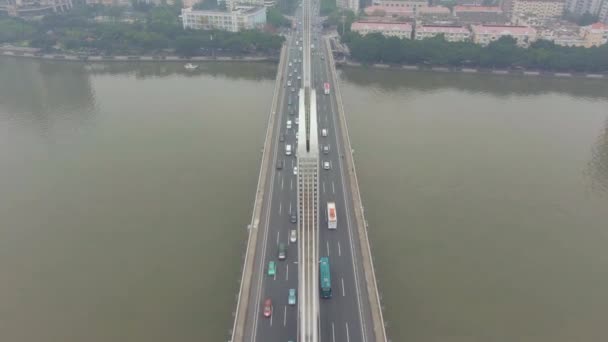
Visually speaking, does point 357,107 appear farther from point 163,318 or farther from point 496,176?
point 163,318

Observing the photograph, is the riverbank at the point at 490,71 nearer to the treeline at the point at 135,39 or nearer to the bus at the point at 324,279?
the treeline at the point at 135,39

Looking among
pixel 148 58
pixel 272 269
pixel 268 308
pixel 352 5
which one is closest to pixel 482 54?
pixel 352 5

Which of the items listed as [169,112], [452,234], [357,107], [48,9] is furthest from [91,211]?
[48,9]

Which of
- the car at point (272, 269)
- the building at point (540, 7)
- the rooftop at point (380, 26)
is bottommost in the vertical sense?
the car at point (272, 269)

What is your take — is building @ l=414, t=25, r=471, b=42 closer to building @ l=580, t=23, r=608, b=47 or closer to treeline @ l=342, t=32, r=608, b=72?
treeline @ l=342, t=32, r=608, b=72

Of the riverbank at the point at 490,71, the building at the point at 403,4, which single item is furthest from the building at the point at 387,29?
the building at the point at 403,4

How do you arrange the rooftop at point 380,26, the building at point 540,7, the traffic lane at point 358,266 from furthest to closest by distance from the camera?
the building at point 540,7 → the rooftop at point 380,26 → the traffic lane at point 358,266
